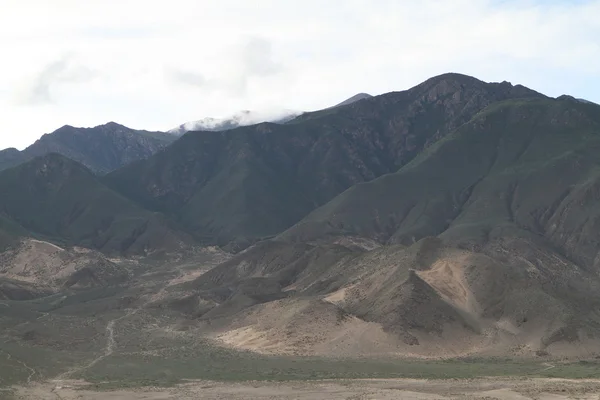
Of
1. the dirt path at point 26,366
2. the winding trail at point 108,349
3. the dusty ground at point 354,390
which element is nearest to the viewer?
the dusty ground at point 354,390

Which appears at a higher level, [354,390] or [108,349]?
[354,390]

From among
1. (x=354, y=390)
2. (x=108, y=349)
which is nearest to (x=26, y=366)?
(x=108, y=349)

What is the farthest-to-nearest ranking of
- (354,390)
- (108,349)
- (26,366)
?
(108,349) < (26,366) < (354,390)

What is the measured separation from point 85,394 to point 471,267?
52.8 metres

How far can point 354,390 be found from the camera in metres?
61.0

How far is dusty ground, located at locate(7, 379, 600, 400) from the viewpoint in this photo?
5775cm

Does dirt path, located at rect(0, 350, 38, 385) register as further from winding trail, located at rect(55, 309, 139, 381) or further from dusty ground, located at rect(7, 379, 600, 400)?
dusty ground, located at rect(7, 379, 600, 400)

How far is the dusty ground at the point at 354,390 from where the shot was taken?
5775 cm

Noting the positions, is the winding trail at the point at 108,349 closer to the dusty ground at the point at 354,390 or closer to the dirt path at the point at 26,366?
the dirt path at the point at 26,366

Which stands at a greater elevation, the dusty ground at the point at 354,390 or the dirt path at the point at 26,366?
the dirt path at the point at 26,366

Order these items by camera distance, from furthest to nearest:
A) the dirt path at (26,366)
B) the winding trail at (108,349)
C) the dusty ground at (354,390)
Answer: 1. the winding trail at (108,349)
2. the dirt path at (26,366)
3. the dusty ground at (354,390)

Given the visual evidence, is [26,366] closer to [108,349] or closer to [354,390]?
[108,349]

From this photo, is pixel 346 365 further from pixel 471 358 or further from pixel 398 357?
pixel 471 358

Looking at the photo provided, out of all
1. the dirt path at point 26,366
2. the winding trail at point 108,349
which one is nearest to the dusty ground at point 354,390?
the dirt path at point 26,366
